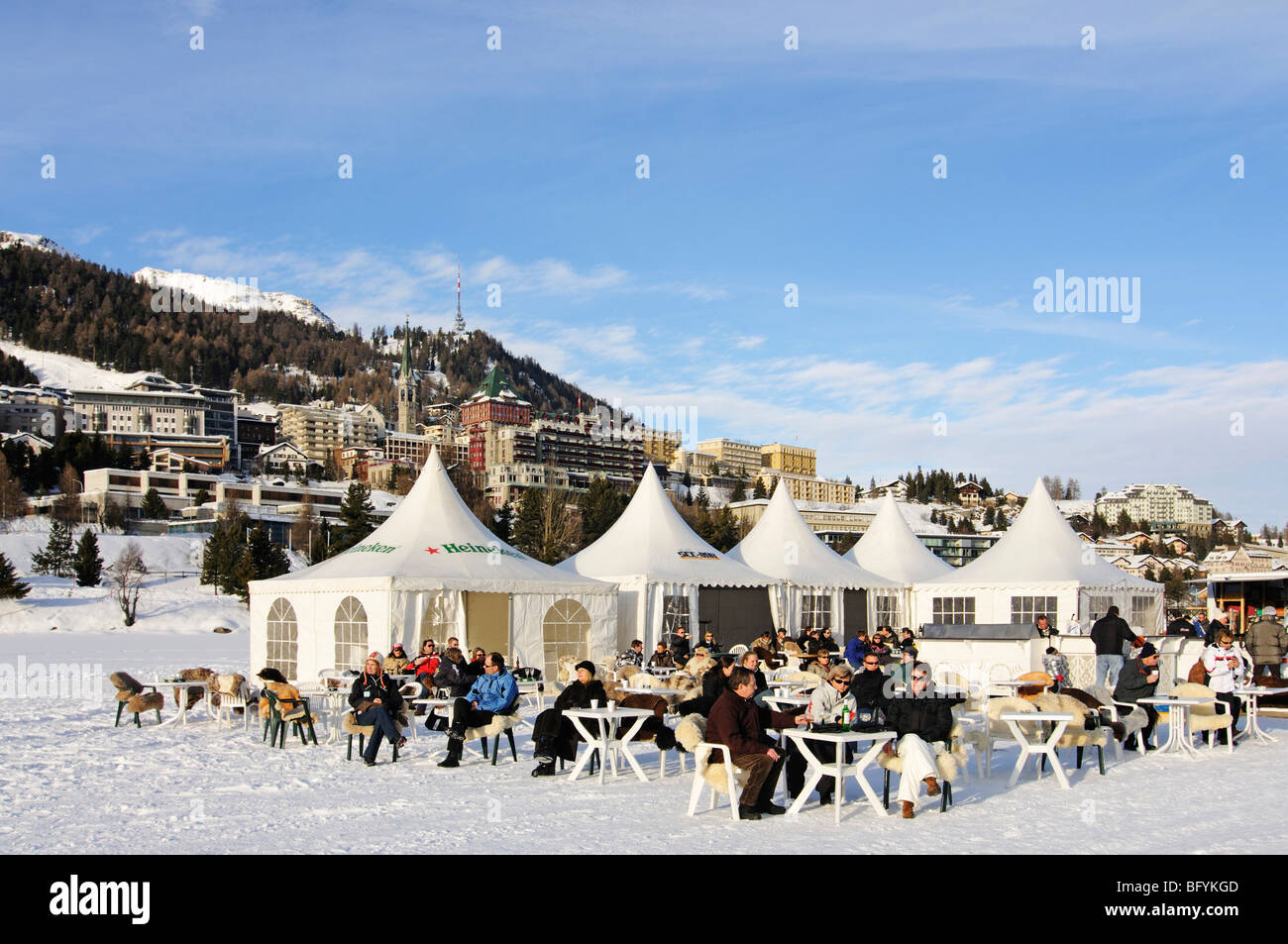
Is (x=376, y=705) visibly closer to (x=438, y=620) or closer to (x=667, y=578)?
(x=438, y=620)

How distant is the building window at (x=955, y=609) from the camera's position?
2305cm

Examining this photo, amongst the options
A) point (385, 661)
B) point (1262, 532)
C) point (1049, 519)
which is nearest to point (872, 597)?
point (1049, 519)

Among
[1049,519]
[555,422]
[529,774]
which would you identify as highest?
[555,422]

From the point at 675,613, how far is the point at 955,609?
260 inches

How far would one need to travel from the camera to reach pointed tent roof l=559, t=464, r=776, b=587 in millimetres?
20359

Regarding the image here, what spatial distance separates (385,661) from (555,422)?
168 m

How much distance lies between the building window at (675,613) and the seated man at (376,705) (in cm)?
971

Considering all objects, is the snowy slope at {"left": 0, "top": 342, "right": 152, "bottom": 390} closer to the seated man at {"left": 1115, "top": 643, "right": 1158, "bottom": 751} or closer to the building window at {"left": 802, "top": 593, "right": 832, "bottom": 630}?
the building window at {"left": 802, "top": 593, "right": 832, "bottom": 630}

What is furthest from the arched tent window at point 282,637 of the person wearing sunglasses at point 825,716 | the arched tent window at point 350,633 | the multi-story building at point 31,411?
the multi-story building at point 31,411

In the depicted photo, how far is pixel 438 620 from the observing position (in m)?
16.5

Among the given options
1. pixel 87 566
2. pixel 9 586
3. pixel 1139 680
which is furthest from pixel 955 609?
pixel 87 566

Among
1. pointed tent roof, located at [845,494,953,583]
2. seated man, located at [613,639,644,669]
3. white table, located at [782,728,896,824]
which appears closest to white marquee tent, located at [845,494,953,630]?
pointed tent roof, located at [845,494,953,583]
